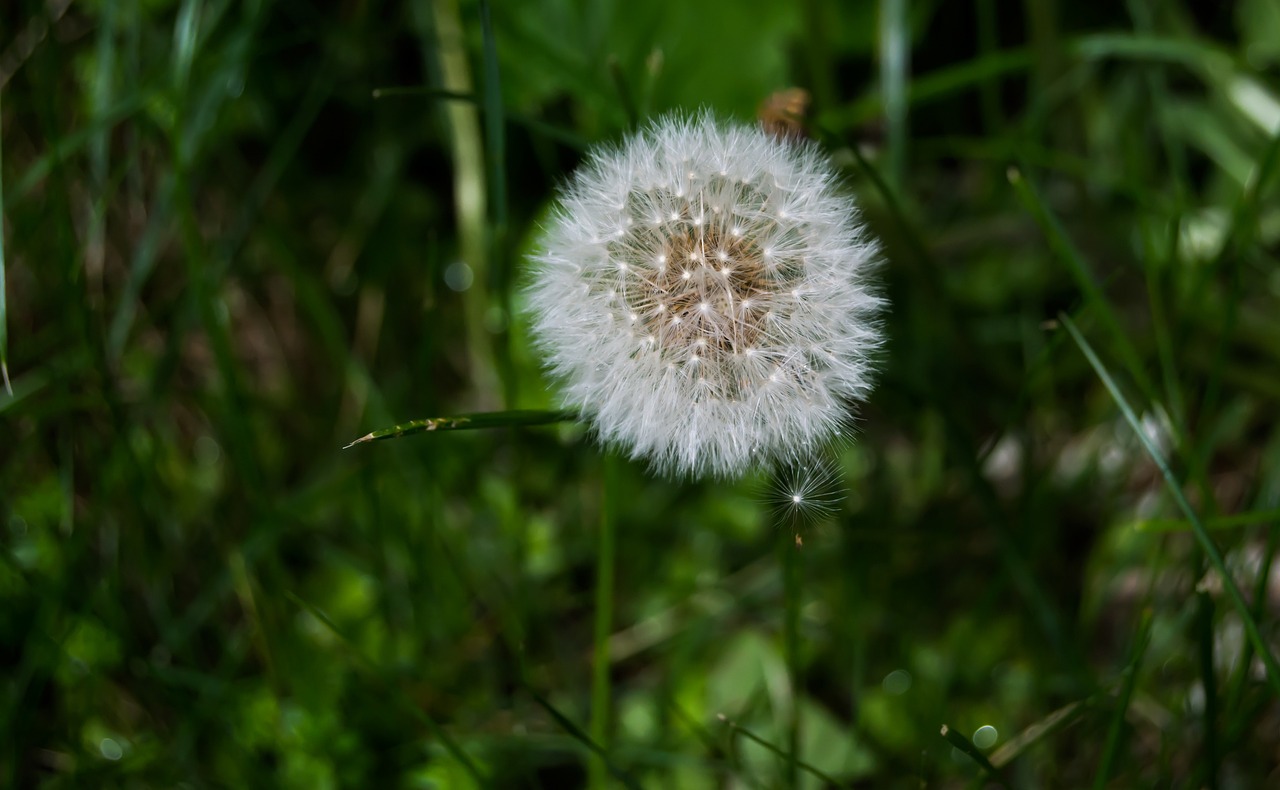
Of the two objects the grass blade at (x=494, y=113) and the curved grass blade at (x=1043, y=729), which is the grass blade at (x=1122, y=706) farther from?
the grass blade at (x=494, y=113)

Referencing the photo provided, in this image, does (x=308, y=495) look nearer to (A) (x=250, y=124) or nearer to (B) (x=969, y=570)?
(A) (x=250, y=124)

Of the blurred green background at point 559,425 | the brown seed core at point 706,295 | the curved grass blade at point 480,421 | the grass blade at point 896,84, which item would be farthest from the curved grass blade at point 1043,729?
the grass blade at point 896,84

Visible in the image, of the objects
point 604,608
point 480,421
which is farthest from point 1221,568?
point 480,421

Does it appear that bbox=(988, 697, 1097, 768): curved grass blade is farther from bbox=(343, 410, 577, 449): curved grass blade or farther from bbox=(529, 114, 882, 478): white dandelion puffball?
bbox=(343, 410, 577, 449): curved grass blade

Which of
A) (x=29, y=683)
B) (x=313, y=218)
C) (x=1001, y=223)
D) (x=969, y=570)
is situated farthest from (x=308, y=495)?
(x=1001, y=223)

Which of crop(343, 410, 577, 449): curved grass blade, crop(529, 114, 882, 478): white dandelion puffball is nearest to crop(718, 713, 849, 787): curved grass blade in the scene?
crop(529, 114, 882, 478): white dandelion puffball

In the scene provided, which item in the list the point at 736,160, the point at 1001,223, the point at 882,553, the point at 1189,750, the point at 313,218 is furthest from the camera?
the point at 313,218
